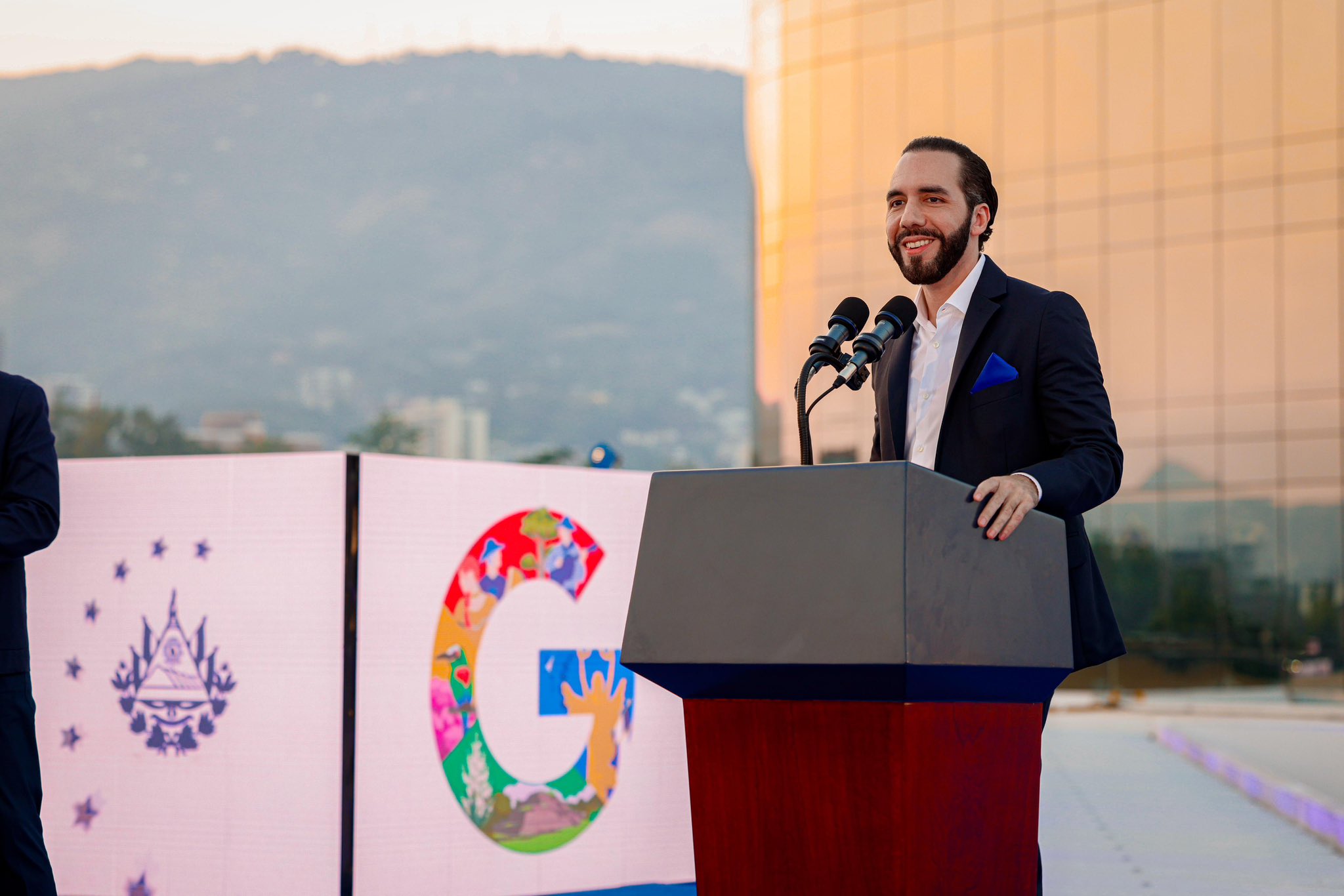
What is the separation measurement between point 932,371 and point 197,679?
3.19 metres

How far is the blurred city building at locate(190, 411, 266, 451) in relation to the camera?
379 feet

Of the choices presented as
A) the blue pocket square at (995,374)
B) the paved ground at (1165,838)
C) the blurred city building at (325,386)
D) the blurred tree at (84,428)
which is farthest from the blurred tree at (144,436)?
the blue pocket square at (995,374)

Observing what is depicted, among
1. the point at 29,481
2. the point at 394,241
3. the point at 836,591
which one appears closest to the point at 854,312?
the point at 836,591

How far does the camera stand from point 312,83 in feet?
520

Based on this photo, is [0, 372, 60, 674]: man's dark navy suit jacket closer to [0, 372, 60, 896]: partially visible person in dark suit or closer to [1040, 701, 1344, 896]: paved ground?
[0, 372, 60, 896]: partially visible person in dark suit

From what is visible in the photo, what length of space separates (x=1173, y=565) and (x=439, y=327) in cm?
11802

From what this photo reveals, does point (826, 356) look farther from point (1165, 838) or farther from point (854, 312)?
point (1165, 838)

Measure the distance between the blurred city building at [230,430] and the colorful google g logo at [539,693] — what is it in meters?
114

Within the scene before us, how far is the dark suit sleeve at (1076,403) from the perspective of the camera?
2.31 meters

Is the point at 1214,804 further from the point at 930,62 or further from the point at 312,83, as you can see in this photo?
the point at 312,83

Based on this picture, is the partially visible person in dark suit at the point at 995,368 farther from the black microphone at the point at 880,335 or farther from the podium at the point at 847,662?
the podium at the point at 847,662

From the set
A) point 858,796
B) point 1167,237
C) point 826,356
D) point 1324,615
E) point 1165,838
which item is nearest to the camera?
point 858,796

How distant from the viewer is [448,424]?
402 feet

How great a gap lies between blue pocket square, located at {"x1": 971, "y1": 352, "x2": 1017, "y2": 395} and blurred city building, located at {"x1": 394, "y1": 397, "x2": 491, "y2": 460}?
11464 centimetres
